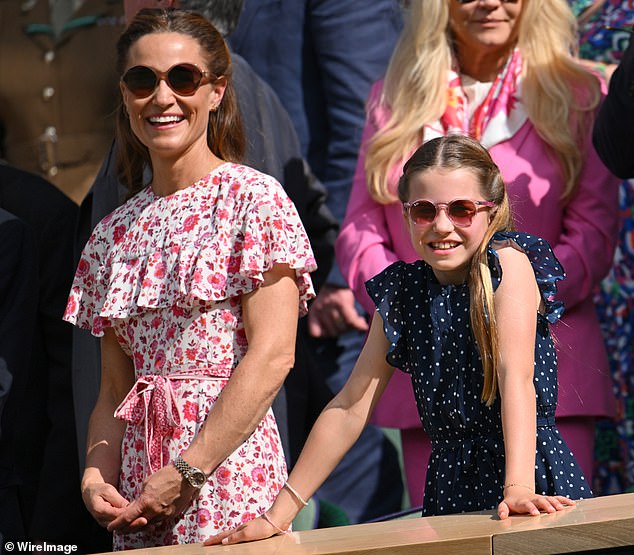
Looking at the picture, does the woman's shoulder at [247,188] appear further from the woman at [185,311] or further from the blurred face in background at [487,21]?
the blurred face in background at [487,21]

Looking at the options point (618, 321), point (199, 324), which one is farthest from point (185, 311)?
point (618, 321)

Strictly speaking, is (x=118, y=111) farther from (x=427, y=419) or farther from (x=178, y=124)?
(x=427, y=419)

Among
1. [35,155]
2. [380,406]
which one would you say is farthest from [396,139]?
[35,155]

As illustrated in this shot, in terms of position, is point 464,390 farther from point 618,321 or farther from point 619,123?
point 618,321

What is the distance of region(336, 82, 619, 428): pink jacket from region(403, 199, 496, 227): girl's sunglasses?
0.83 m

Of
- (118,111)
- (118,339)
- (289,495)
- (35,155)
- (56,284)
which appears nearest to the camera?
(289,495)

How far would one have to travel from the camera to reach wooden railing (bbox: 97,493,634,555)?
7.83ft

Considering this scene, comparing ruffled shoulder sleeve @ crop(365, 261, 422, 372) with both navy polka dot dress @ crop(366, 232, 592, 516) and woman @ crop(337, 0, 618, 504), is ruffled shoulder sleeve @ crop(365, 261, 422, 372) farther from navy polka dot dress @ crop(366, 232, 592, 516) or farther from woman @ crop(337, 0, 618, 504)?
woman @ crop(337, 0, 618, 504)

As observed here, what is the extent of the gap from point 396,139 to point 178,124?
95cm

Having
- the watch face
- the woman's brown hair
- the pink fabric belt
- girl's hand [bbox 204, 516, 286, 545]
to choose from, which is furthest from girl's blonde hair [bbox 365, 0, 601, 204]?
girl's hand [bbox 204, 516, 286, 545]

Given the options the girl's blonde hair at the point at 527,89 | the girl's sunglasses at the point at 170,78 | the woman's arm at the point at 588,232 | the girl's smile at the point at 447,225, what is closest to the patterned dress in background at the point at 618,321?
the girl's blonde hair at the point at 527,89

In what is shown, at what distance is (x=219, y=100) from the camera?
3.27 m

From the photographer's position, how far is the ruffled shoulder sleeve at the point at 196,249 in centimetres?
299

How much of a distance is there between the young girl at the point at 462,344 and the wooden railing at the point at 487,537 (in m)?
0.24
